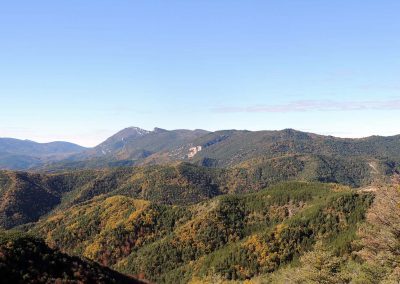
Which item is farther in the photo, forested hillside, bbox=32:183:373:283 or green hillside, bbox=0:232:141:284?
forested hillside, bbox=32:183:373:283

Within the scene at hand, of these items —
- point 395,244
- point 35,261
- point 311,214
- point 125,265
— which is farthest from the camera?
point 125,265

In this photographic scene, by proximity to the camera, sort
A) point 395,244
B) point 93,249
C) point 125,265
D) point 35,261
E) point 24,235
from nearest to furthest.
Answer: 1. point 395,244
2. point 35,261
3. point 24,235
4. point 125,265
5. point 93,249

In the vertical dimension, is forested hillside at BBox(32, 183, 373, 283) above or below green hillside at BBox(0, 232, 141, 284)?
below

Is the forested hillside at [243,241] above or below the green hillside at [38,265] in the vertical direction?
below

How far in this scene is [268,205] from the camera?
199 m

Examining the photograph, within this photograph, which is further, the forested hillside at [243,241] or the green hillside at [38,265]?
the forested hillside at [243,241]

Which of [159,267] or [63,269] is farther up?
[63,269]

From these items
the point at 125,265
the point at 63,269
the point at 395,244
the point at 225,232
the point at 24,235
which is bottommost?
the point at 125,265

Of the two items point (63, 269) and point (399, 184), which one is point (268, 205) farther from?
point (399, 184)

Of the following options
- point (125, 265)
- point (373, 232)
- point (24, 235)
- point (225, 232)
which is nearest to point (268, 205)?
point (225, 232)

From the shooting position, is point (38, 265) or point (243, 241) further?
point (243, 241)

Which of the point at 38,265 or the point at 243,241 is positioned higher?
the point at 38,265

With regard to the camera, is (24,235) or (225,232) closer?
(24,235)

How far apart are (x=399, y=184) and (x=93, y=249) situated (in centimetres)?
18107
